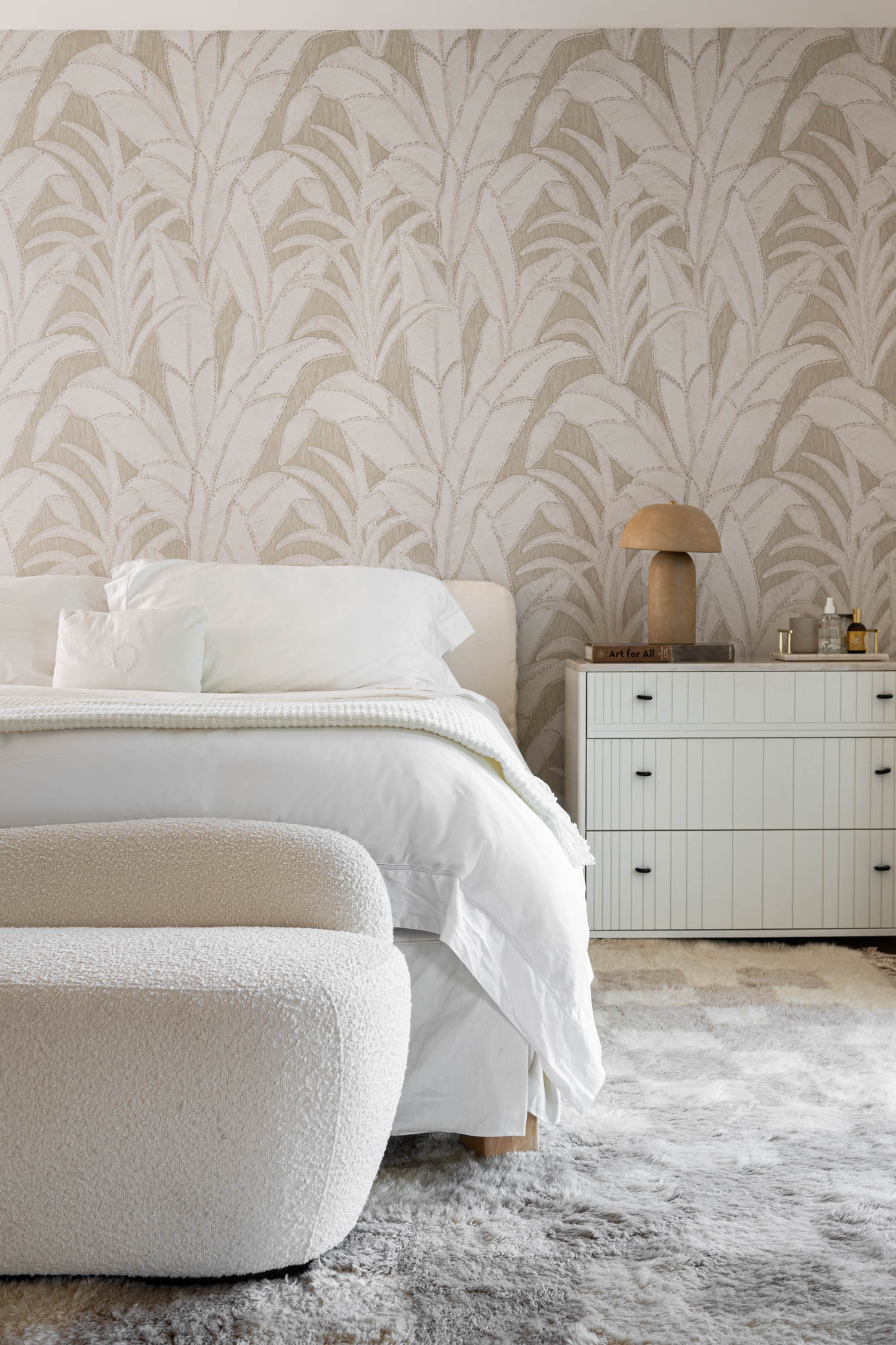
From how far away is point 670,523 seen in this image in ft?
9.49

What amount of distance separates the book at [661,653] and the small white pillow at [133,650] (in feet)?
3.39

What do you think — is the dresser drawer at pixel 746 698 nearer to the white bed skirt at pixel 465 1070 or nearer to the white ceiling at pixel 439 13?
the white bed skirt at pixel 465 1070

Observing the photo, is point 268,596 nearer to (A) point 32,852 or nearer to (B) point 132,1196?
(A) point 32,852

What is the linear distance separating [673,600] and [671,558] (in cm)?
11

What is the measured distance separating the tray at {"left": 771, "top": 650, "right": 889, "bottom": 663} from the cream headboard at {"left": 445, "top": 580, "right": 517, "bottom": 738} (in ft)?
2.41

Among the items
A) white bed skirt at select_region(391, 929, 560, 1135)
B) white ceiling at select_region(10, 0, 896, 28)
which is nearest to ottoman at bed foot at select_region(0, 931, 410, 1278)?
white bed skirt at select_region(391, 929, 560, 1135)

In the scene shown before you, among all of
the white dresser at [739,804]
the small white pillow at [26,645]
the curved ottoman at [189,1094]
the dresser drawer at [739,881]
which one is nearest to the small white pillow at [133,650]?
the small white pillow at [26,645]

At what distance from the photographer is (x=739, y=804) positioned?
2832mm

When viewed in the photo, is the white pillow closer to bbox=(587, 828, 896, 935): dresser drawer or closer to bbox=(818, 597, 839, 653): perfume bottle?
bbox=(587, 828, 896, 935): dresser drawer

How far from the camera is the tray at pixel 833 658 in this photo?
2914mm

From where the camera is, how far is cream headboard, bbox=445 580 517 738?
317 cm

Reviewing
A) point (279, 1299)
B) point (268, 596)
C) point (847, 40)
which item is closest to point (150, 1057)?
point (279, 1299)

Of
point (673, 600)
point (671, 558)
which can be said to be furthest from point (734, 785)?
point (671, 558)

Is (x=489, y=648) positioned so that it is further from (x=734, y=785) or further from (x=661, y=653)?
(x=734, y=785)
